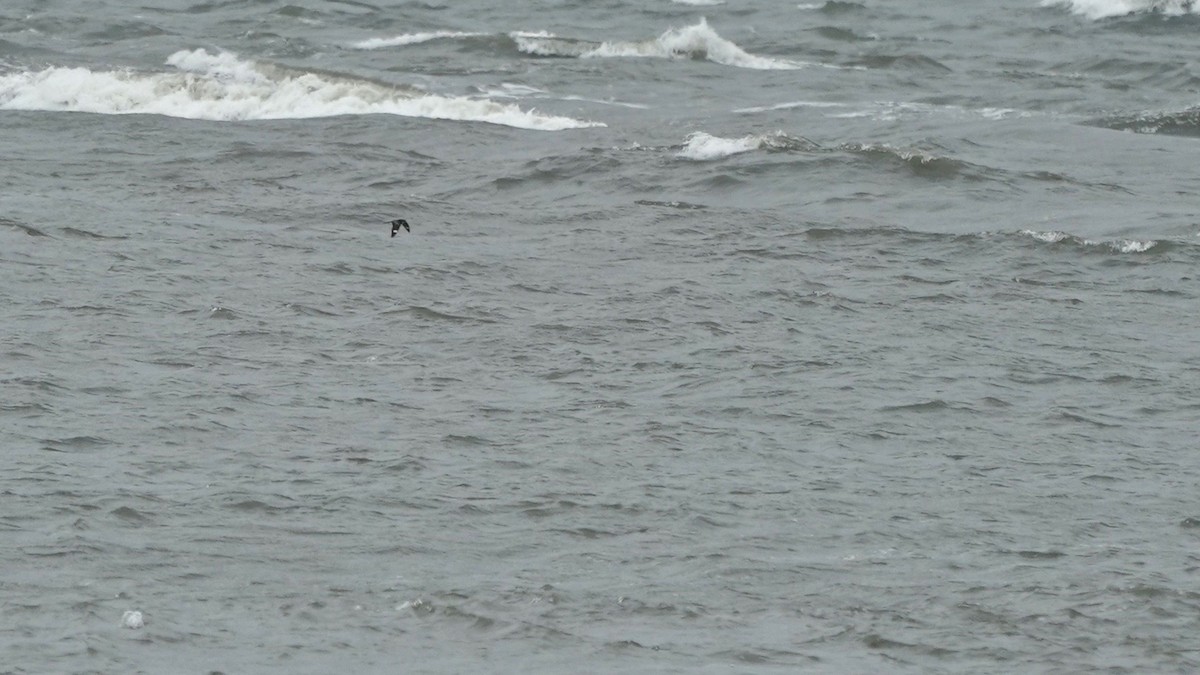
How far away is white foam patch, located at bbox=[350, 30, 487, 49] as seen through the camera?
3165cm

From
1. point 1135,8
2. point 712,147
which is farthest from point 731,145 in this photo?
point 1135,8

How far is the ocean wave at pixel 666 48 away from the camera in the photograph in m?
30.8

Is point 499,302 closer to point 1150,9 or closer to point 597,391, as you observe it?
point 597,391

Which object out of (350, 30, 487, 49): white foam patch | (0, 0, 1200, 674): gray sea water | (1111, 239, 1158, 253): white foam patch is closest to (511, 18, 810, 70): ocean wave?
(350, 30, 487, 49): white foam patch

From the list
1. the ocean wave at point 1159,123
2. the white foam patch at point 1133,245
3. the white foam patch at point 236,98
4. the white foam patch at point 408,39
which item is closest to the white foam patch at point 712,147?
the white foam patch at point 236,98

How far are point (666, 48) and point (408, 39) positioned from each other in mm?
4316

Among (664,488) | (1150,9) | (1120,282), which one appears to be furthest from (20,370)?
(1150,9)

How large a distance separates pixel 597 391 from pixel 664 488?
2106 millimetres

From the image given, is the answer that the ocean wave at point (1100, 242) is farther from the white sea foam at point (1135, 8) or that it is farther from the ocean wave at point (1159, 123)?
the white sea foam at point (1135, 8)

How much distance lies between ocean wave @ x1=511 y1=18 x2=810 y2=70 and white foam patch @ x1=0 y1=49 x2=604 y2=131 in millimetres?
4600

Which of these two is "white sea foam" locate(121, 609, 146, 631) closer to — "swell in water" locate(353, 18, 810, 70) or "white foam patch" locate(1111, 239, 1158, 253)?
"white foam patch" locate(1111, 239, 1158, 253)

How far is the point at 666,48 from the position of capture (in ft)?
103

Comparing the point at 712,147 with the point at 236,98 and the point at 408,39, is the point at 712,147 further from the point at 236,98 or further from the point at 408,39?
the point at 408,39

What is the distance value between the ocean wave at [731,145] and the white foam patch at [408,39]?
1030 centimetres
